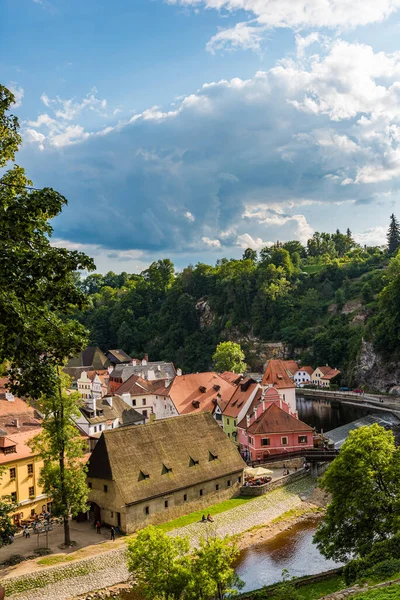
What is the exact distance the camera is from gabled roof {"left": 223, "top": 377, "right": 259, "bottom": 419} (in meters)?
53.7

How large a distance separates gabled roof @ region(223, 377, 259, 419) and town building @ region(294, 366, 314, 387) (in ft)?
175

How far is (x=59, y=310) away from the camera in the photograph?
1266cm

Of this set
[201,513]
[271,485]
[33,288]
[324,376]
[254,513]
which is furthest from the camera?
[324,376]

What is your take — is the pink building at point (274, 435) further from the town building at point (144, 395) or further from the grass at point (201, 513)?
the town building at point (144, 395)

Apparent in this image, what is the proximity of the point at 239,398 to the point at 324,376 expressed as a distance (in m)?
53.6

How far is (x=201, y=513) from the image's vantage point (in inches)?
1414

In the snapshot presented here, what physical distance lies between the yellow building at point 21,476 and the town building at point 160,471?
12.2 feet

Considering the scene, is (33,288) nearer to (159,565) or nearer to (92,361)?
(159,565)

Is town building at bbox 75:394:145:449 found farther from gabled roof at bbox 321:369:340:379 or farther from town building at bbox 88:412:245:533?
gabled roof at bbox 321:369:340:379

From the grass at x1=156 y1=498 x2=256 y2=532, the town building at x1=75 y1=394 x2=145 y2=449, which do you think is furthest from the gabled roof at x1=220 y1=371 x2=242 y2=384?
the grass at x1=156 y1=498 x2=256 y2=532

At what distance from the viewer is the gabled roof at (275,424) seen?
47625mm

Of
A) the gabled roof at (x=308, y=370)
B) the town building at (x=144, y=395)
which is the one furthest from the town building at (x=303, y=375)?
the town building at (x=144, y=395)

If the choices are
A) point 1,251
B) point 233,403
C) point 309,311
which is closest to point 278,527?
point 233,403

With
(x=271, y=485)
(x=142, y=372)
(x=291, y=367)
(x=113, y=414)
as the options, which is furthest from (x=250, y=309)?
(x=271, y=485)
